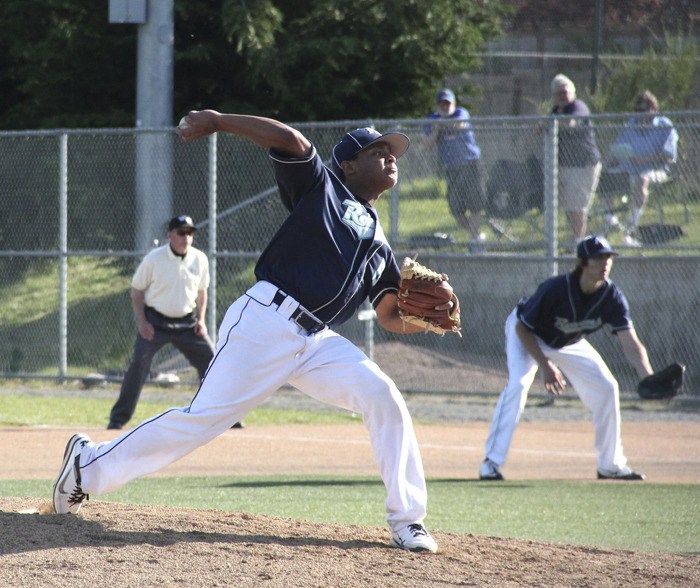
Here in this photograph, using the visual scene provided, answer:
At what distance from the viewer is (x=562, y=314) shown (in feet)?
29.6

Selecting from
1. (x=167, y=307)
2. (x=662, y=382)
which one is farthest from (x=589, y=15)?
(x=662, y=382)

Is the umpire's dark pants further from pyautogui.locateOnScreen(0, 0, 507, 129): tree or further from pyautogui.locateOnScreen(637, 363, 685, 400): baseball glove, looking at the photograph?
pyautogui.locateOnScreen(0, 0, 507, 129): tree

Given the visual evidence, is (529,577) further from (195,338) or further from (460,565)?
(195,338)

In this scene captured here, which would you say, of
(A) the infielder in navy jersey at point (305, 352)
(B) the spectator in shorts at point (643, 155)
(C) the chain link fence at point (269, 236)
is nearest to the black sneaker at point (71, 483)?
(A) the infielder in navy jersey at point (305, 352)

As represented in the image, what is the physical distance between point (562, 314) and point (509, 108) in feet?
46.8

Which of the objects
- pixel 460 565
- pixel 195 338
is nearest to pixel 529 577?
pixel 460 565

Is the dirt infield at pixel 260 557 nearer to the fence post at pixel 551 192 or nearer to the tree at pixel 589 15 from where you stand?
the fence post at pixel 551 192

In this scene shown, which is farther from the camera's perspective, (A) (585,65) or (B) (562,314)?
(A) (585,65)

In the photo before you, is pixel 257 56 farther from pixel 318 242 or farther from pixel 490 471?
pixel 318 242

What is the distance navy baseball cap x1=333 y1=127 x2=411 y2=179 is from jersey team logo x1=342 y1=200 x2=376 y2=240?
0.89ft

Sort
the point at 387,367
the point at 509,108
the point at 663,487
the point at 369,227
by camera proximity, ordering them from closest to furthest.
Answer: the point at 369,227, the point at 663,487, the point at 387,367, the point at 509,108

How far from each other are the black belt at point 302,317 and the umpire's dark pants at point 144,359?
604 centimetres

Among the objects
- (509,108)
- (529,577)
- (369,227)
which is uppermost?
(509,108)

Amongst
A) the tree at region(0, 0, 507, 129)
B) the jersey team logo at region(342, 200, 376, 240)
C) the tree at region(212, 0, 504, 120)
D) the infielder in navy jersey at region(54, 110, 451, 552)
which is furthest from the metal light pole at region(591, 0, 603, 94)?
the jersey team logo at region(342, 200, 376, 240)
